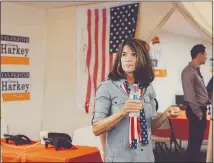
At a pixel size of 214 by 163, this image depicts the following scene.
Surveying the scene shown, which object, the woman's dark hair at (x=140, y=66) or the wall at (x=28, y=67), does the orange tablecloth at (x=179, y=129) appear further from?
the woman's dark hair at (x=140, y=66)

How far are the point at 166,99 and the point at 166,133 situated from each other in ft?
3.69

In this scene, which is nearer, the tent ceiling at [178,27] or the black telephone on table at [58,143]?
the black telephone on table at [58,143]

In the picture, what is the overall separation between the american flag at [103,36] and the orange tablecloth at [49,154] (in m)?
0.95

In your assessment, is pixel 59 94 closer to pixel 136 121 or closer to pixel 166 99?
pixel 166 99

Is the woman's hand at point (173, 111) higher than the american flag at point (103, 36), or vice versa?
the american flag at point (103, 36)

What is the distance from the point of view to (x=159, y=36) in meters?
5.26

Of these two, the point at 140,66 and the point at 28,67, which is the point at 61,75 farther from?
the point at 140,66

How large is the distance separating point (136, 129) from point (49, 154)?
46.9 inches

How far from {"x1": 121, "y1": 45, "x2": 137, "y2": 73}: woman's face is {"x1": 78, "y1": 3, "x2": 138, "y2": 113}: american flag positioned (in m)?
1.81

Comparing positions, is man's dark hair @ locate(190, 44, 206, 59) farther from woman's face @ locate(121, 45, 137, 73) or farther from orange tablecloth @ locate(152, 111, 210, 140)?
woman's face @ locate(121, 45, 137, 73)

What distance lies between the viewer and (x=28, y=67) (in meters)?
3.48

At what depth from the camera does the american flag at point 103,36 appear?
3084 mm

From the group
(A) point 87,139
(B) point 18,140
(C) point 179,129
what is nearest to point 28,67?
(B) point 18,140

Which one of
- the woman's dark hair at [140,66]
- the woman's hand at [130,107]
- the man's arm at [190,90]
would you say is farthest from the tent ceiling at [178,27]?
the woman's hand at [130,107]
